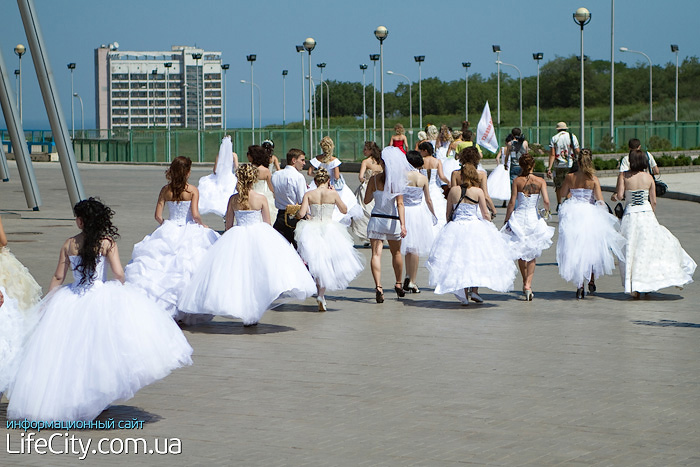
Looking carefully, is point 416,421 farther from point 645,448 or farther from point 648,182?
point 648,182

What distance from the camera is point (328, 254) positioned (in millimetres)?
12227

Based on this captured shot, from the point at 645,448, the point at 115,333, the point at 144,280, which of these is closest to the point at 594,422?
the point at 645,448

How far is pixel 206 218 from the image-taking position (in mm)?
24844

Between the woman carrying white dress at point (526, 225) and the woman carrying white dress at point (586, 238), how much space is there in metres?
0.24

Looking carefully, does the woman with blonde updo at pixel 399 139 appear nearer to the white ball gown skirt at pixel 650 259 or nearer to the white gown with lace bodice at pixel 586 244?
the white gown with lace bodice at pixel 586 244

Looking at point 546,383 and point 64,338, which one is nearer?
point 64,338

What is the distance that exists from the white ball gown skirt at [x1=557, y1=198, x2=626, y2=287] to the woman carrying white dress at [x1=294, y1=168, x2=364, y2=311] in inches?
99.7

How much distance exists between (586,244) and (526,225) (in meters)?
0.76

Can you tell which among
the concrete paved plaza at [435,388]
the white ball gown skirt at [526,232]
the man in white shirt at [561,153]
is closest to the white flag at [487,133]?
the man in white shirt at [561,153]

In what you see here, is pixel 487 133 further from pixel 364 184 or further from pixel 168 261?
pixel 168 261

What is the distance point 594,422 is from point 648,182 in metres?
6.58

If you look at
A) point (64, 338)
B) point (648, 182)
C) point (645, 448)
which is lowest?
point (645, 448)

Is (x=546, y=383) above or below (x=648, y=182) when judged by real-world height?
below

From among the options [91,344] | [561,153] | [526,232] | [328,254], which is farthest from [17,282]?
[561,153]
